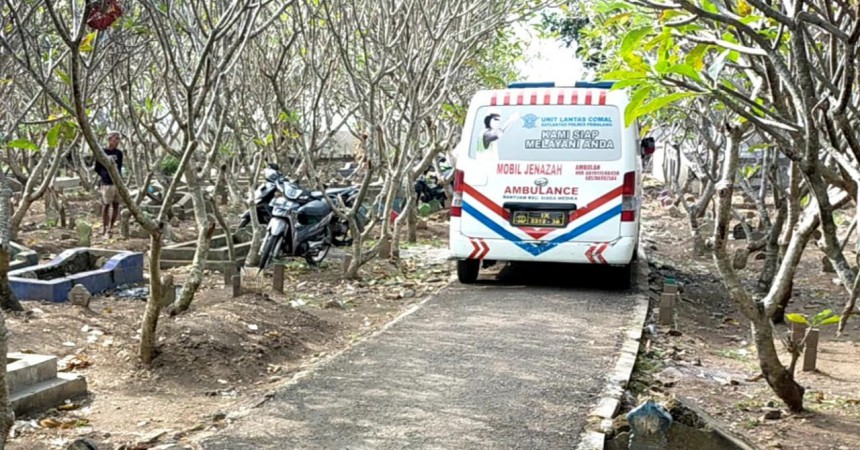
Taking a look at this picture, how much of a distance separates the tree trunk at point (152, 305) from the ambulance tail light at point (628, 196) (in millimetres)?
4996

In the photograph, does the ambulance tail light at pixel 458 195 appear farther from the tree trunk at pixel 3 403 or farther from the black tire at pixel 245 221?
the tree trunk at pixel 3 403

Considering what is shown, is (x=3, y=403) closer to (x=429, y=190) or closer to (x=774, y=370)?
(x=774, y=370)

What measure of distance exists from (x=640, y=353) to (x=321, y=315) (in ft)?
10.4

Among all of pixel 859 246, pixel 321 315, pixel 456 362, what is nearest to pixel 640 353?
pixel 456 362

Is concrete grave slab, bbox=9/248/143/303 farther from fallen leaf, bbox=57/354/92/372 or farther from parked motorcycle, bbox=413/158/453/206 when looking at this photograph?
parked motorcycle, bbox=413/158/453/206

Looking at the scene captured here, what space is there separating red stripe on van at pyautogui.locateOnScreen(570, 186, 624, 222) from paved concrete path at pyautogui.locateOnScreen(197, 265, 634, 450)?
110 centimetres

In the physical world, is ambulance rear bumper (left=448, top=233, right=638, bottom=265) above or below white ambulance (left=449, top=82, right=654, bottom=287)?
below

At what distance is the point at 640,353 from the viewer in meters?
7.33

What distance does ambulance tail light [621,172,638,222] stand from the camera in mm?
9594

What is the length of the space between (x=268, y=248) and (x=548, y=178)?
3397 millimetres

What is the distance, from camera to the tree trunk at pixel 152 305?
20.4 feet

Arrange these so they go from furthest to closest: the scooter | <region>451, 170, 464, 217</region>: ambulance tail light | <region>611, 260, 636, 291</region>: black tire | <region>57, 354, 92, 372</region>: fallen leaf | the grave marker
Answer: the scooter, <region>611, 260, 636, 291</region>: black tire, <region>451, 170, 464, 217</region>: ambulance tail light, the grave marker, <region>57, 354, 92, 372</region>: fallen leaf

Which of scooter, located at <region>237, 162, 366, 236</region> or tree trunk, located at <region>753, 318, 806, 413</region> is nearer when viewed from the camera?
tree trunk, located at <region>753, 318, 806, 413</region>

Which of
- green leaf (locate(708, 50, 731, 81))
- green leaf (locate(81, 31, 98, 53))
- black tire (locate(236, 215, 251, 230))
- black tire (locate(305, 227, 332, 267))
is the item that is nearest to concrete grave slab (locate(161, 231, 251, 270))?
black tire (locate(305, 227, 332, 267))
